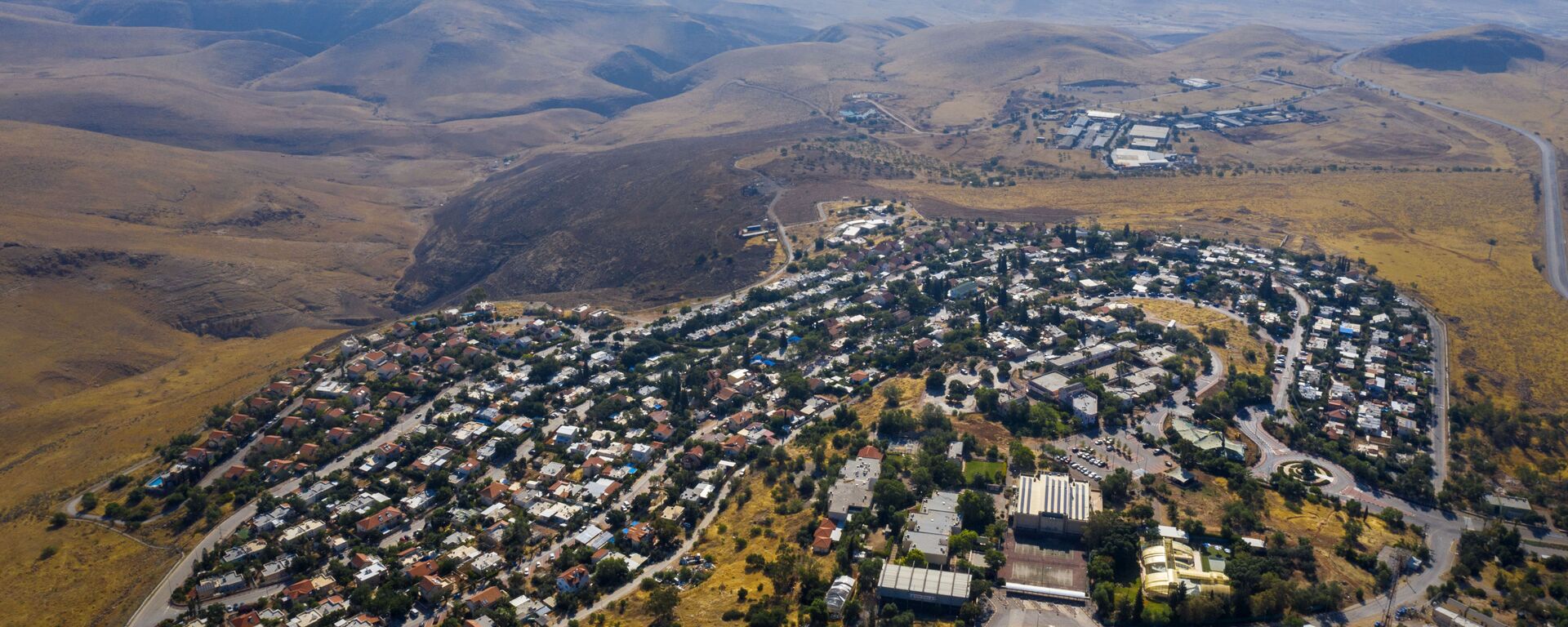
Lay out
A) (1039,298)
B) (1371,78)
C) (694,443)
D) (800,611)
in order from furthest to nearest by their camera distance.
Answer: (1371,78), (1039,298), (694,443), (800,611)

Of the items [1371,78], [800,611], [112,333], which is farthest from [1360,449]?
[1371,78]

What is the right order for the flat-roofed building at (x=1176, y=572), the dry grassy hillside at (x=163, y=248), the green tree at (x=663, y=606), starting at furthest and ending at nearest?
the dry grassy hillside at (x=163, y=248) → the green tree at (x=663, y=606) → the flat-roofed building at (x=1176, y=572)

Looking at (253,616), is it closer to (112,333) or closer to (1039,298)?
(112,333)

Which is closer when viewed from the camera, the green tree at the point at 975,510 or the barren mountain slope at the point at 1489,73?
the green tree at the point at 975,510

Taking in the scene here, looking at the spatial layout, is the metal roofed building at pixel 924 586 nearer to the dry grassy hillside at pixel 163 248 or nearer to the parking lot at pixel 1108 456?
the parking lot at pixel 1108 456

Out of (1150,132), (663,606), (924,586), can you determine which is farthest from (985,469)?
(1150,132)

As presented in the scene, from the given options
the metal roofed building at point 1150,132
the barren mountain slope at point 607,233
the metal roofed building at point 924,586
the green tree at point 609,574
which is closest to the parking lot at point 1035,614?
the metal roofed building at point 924,586

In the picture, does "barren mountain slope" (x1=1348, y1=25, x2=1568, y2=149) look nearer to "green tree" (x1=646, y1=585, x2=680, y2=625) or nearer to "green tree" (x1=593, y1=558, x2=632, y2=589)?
"green tree" (x1=593, y1=558, x2=632, y2=589)

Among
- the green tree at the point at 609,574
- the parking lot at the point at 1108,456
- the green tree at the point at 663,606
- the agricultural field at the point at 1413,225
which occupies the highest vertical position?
the agricultural field at the point at 1413,225
